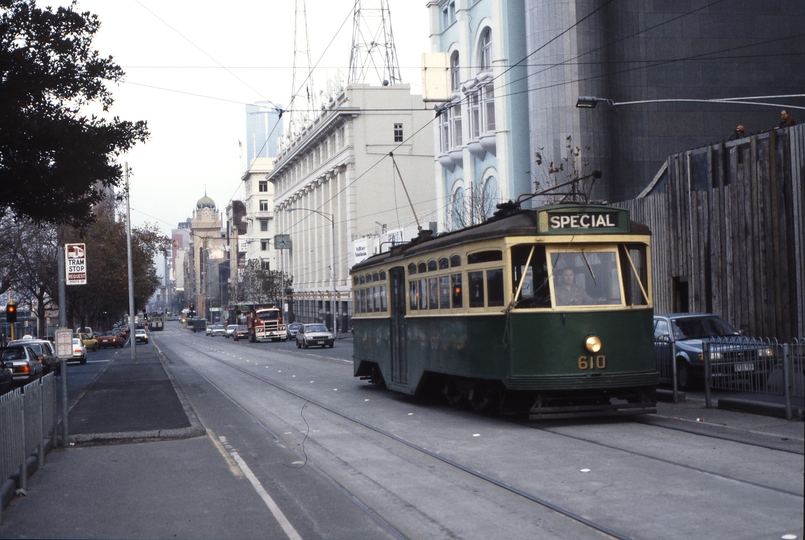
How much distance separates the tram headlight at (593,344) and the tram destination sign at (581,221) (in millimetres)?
1586

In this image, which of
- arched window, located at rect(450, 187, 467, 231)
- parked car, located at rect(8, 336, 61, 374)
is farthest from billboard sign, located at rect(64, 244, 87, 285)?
arched window, located at rect(450, 187, 467, 231)

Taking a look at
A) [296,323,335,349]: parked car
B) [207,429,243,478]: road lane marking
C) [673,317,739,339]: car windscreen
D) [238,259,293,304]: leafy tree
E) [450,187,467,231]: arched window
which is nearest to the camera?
[207,429,243,478]: road lane marking

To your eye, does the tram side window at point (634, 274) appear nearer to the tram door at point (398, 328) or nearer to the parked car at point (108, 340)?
the tram door at point (398, 328)

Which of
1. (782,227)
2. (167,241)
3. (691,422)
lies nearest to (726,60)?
(782,227)

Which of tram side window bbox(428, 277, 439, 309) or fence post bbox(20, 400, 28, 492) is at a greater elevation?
tram side window bbox(428, 277, 439, 309)

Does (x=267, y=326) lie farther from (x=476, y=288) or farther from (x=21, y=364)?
(x=476, y=288)

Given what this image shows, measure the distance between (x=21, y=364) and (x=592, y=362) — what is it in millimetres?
22006

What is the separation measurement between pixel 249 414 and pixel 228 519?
9.26 metres

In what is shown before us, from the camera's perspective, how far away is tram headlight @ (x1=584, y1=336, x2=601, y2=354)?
1349cm

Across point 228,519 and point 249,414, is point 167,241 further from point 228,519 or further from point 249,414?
point 228,519

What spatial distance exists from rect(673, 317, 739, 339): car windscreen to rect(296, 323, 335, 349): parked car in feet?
114

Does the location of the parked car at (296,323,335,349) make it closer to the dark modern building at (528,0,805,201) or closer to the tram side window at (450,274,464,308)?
the dark modern building at (528,0,805,201)

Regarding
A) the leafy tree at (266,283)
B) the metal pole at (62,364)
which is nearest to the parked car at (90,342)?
the leafy tree at (266,283)

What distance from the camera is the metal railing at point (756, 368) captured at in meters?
13.3
